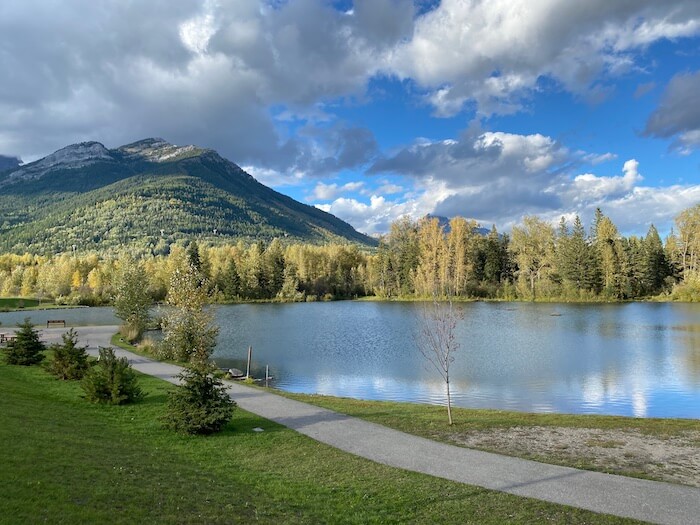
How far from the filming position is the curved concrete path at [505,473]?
9102 millimetres

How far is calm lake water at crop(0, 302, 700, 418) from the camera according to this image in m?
23.7

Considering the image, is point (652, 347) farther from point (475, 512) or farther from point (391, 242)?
point (391, 242)

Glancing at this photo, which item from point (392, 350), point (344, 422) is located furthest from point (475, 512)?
point (392, 350)

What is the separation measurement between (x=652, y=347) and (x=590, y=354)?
20.7 feet

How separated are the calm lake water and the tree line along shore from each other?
91.6 ft

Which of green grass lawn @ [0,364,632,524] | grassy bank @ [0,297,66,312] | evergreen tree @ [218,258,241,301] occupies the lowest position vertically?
green grass lawn @ [0,364,632,524]

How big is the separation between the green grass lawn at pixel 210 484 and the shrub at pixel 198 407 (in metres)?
0.47

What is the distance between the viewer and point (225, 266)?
362 feet

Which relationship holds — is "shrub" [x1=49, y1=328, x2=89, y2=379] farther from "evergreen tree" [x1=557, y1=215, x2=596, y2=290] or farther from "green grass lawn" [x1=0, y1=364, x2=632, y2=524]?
"evergreen tree" [x1=557, y1=215, x2=596, y2=290]

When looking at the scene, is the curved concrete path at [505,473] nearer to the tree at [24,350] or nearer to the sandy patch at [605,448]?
the sandy patch at [605,448]

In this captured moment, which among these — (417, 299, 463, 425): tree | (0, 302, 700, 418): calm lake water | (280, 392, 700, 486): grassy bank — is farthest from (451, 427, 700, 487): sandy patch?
(0, 302, 700, 418): calm lake water

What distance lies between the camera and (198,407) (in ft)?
48.9

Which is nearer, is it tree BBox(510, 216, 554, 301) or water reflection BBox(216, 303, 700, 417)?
water reflection BBox(216, 303, 700, 417)

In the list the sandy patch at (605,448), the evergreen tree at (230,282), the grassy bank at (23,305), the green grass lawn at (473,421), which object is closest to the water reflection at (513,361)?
the green grass lawn at (473,421)
